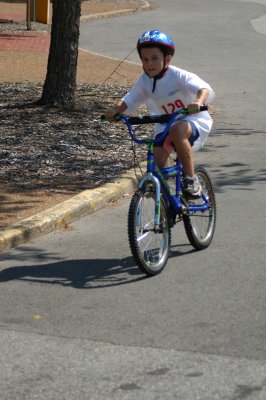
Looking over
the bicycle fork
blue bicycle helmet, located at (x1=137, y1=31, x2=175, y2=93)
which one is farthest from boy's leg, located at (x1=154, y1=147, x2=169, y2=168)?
blue bicycle helmet, located at (x1=137, y1=31, x2=175, y2=93)

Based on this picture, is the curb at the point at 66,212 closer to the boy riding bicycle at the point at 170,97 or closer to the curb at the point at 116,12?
the boy riding bicycle at the point at 170,97

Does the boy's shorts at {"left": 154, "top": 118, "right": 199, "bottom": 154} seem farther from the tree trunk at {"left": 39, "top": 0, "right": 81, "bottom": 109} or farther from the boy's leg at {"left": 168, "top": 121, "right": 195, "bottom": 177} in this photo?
the tree trunk at {"left": 39, "top": 0, "right": 81, "bottom": 109}

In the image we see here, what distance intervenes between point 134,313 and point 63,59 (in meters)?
7.97

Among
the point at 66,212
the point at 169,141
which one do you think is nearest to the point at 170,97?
the point at 169,141

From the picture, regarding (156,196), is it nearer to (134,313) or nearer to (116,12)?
(134,313)

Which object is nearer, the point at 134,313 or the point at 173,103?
the point at 134,313

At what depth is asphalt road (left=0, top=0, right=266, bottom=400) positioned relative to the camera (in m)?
5.01

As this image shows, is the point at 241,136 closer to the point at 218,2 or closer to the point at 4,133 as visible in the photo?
the point at 4,133

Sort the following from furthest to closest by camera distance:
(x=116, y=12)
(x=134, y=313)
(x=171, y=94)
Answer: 1. (x=116, y=12)
2. (x=171, y=94)
3. (x=134, y=313)

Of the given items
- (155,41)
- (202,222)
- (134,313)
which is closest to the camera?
(134,313)

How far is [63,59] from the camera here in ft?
44.6

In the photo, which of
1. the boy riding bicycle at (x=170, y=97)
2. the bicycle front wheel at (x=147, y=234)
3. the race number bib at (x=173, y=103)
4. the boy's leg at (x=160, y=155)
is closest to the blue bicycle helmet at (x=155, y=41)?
the boy riding bicycle at (x=170, y=97)

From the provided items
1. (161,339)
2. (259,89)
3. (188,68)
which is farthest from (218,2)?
(161,339)

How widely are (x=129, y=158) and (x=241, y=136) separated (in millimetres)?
2374
